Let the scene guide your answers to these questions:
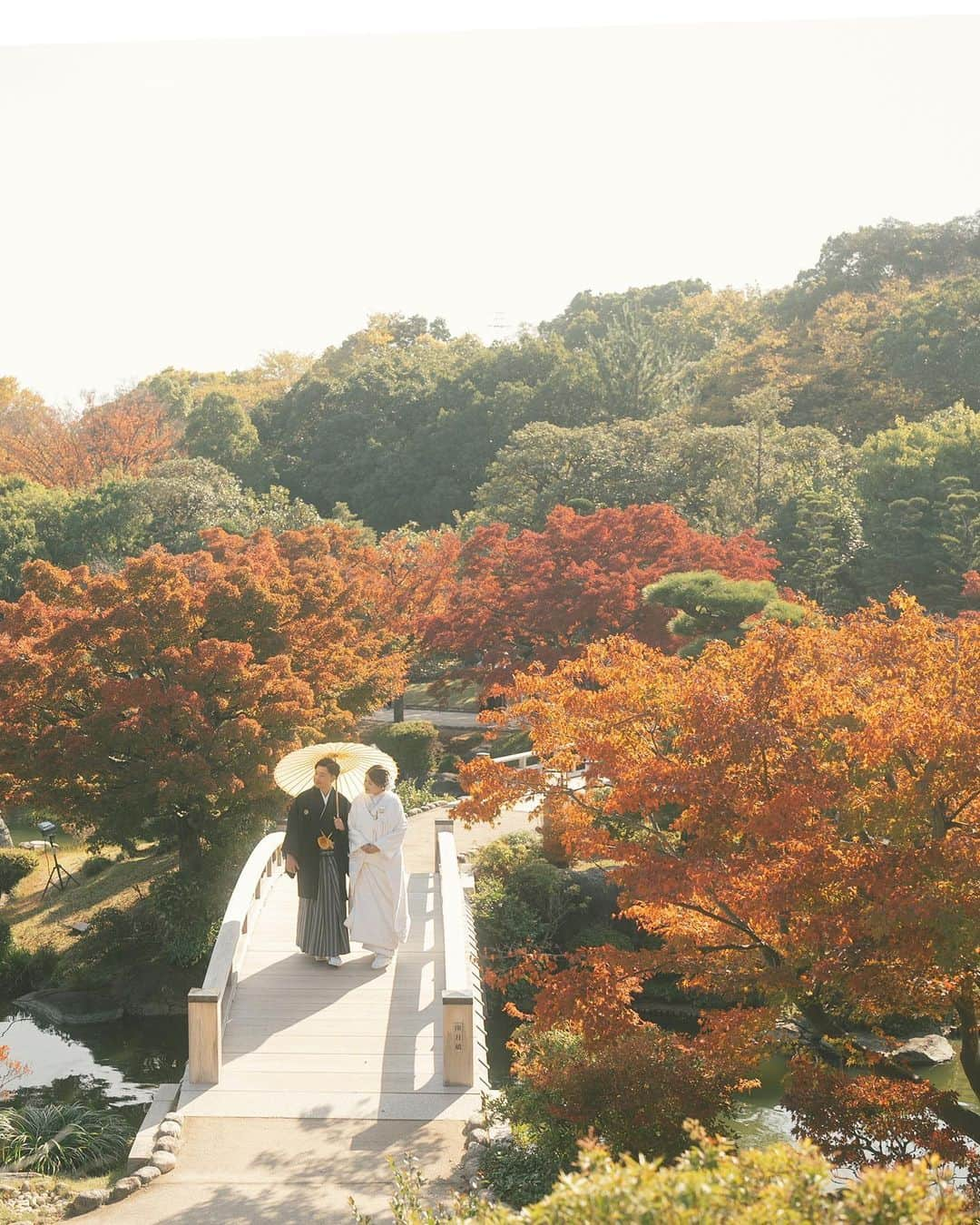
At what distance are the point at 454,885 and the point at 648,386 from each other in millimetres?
33539

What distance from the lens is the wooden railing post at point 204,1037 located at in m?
7.96

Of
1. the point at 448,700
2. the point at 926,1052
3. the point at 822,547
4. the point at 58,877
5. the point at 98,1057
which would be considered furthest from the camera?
the point at 448,700

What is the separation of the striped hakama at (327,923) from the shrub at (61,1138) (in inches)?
82.6

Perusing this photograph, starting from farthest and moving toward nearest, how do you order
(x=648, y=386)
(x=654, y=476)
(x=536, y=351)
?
(x=536, y=351), (x=648, y=386), (x=654, y=476)

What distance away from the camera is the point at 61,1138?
30.8 feet

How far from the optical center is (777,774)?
25.7ft

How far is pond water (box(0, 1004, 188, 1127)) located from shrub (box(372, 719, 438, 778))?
8.99 meters

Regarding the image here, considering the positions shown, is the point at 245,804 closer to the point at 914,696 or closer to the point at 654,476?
the point at 914,696

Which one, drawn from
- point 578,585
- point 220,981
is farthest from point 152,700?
point 578,585

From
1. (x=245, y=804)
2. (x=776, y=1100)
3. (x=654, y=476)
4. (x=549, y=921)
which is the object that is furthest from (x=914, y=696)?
(x=654, y=476)

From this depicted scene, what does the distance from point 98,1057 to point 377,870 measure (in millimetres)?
5755

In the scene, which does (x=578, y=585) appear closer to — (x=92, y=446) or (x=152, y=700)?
(x=152, y=700)

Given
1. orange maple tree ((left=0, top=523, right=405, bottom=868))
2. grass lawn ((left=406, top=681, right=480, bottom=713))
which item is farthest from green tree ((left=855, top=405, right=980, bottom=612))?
orange maple tree ((left=0, top=523, right=405, bottom=868))

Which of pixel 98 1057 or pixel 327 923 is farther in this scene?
pixel 98 1057
